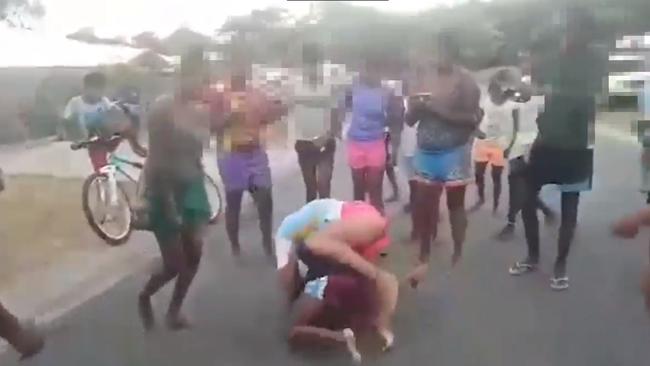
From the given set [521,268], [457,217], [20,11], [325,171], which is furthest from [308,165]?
[20,11]

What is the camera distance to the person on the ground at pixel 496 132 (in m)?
1.29

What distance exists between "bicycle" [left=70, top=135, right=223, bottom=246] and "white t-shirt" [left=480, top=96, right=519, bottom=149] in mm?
409

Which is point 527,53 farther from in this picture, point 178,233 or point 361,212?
point 178,233

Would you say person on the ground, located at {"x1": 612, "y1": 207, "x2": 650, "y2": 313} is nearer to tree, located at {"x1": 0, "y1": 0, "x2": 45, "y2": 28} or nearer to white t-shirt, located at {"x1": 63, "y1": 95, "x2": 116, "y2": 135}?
white t-shirt, located at {"x1": 63, "y1": 95, "x2": 116, "y2": 135}

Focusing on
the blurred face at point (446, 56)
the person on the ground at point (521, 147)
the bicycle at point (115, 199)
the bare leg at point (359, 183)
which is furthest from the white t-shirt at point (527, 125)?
the bicycle at point (115, 199)

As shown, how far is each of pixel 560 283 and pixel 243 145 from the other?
0.53 meters

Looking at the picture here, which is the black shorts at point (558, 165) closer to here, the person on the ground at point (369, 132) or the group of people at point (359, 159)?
the group of people at point (359, 159)

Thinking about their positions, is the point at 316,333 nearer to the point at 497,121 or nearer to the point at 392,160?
the point at 392,160

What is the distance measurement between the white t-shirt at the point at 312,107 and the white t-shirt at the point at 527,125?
0.27m

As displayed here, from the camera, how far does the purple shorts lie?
1.34 metres

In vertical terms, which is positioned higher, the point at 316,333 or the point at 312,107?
the point at 312,107

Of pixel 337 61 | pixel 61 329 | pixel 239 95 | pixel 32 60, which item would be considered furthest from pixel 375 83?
pixel 61 329

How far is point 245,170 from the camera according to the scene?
54.0 inches

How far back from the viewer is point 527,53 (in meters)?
1.25
